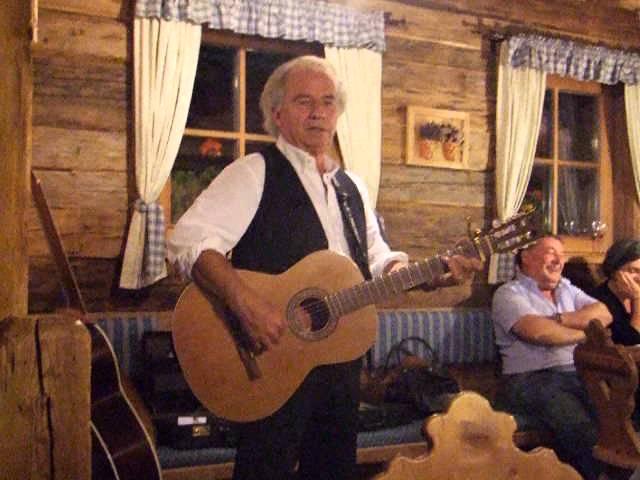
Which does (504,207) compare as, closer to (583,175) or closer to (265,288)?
(583,175)

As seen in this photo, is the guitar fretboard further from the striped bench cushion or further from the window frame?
the window frame

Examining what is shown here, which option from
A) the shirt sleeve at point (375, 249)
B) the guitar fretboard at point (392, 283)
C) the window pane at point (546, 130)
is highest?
the window pane at point (546, 130)

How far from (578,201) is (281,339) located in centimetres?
348

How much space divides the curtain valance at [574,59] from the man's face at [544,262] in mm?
1254

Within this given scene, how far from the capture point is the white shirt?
2016 millimetres

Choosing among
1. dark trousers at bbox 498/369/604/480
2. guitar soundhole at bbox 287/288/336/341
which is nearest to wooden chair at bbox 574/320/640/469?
dark trousers at bbox 498/369/604/480

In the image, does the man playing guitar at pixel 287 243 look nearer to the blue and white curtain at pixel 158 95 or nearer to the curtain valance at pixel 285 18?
the blue and white curtain at pixel 158 95

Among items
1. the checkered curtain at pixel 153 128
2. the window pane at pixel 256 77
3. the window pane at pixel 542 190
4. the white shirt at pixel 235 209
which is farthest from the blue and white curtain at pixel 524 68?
the white shirt at pixel 235 209

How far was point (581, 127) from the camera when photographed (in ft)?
16.7

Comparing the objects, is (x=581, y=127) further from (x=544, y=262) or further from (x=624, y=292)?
(x=544, y=262)

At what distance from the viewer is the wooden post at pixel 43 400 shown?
1.05 meters

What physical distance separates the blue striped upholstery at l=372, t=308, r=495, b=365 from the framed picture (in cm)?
85

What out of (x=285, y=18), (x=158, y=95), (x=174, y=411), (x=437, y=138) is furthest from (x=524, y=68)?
(x=174, y=411)

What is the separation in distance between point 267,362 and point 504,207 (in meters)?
2.76
